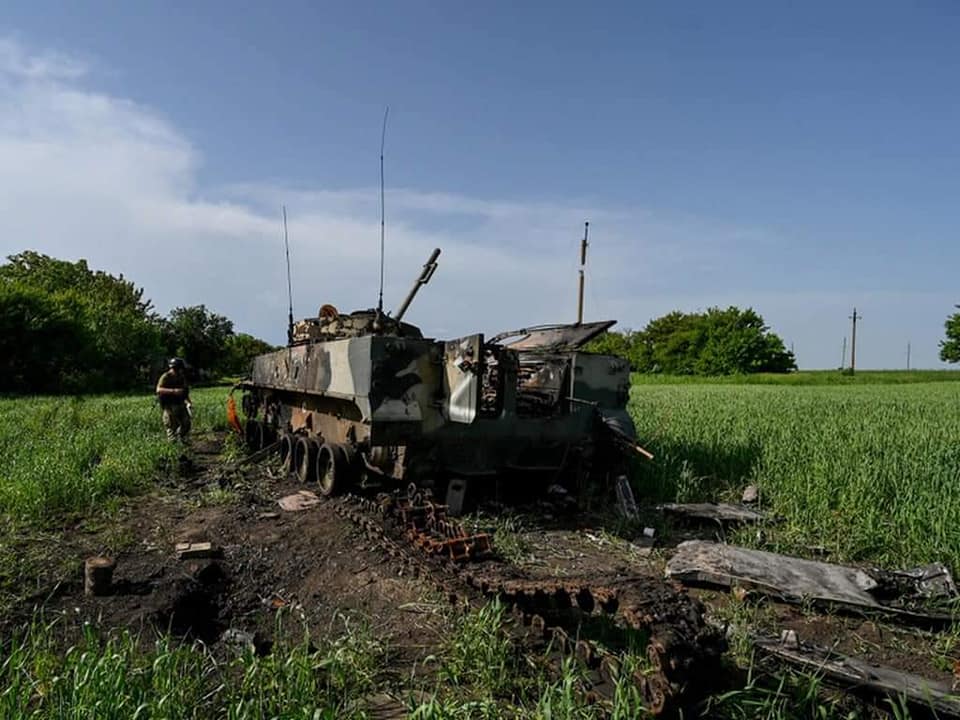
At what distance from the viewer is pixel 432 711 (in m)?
2.53

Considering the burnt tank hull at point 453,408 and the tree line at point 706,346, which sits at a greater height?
the tree line at point 706,346

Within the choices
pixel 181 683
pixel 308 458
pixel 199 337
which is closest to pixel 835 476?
pixel 308 458

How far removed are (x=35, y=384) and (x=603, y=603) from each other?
34.6 metres

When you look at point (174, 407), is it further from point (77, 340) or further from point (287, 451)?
point (77, 340)

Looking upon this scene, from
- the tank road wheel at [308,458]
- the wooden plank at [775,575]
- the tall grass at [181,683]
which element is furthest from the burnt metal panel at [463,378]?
the tall grass at [181,683]

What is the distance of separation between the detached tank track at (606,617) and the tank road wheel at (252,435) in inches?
300

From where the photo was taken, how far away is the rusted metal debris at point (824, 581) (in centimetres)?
434

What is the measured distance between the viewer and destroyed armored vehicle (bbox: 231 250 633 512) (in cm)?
651

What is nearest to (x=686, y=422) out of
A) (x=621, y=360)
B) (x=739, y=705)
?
(x=621, y=360)

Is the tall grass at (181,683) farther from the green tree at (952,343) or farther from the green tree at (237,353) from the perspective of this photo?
the green tree at (952,343)

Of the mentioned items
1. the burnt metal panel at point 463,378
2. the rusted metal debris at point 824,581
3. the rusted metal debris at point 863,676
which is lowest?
the rusted metal debris at point 863,676

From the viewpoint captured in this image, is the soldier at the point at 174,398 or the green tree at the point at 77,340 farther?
the green tree at the point at 77,340

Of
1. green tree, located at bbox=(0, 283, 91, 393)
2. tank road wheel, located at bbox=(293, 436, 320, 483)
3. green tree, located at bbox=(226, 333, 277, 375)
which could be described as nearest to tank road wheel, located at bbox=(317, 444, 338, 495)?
tank road wheel, located at bbox=(293, 436, 320, 483)

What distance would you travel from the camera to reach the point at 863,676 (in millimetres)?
3318
